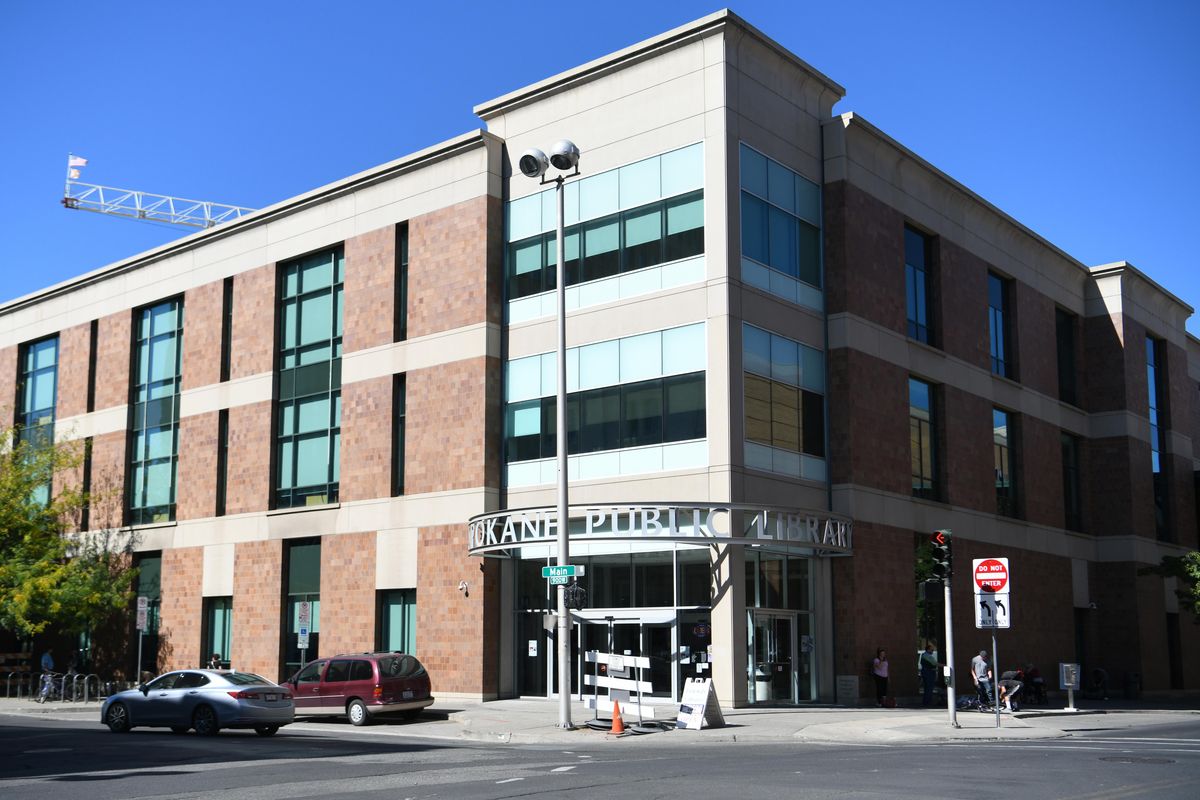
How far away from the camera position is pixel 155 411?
4653cm

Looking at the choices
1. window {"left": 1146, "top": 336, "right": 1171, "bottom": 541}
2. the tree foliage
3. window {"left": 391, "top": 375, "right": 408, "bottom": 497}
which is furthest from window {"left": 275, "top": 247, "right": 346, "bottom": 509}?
window {"left": 1146, "top": 336, "right": 1171, "bottom": 541}

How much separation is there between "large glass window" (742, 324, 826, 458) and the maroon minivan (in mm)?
10385

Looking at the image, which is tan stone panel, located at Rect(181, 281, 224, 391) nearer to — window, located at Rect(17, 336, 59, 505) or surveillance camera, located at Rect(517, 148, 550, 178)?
window, located at Rect(17, 336, 59, 505)

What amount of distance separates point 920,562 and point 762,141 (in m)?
13.3

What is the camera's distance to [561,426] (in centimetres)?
2650

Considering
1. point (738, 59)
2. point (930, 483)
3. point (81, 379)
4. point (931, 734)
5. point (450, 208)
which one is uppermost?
point (738, 59)

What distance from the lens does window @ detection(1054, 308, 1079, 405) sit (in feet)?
155

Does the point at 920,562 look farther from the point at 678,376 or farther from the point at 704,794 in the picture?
the point at 704,794

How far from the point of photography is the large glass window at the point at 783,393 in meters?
32.2

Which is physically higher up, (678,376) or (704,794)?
(678,376)

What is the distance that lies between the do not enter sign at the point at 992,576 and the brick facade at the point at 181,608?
27.9 m

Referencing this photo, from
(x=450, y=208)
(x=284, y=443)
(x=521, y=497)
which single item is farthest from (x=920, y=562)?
(x=284, y=443)

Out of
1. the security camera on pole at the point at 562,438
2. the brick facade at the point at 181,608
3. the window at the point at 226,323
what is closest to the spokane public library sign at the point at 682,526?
the security camera on pole at the point at 562,438

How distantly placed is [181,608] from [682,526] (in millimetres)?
21942
